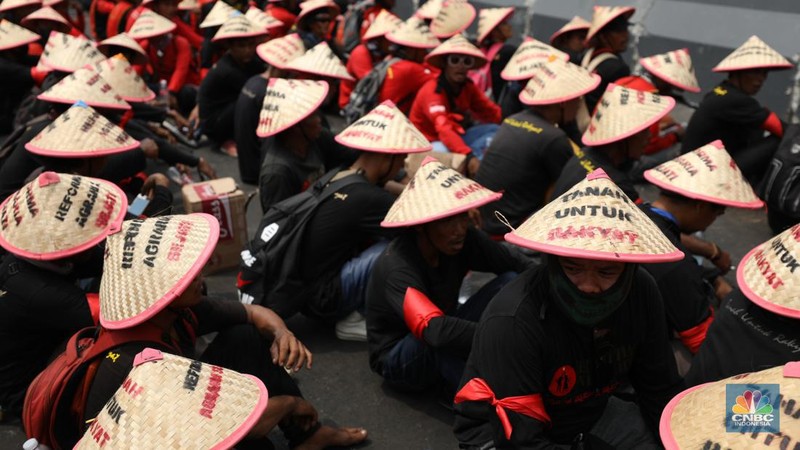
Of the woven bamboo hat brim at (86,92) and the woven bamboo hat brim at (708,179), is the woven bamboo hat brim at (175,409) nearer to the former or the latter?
the woven bamboo hat brim at (708,179)

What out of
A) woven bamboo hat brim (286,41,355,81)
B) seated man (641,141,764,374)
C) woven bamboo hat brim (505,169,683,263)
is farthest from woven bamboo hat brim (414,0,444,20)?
woven bamboo hat brim (505,169,683,263)

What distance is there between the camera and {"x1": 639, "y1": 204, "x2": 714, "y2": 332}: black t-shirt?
11.0ft

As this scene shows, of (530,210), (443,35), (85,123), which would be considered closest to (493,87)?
(443,35)

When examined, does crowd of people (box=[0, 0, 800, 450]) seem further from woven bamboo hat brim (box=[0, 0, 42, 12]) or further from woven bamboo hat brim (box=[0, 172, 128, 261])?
woven bamboo hat brim (box=[0, 0, 42, 12])

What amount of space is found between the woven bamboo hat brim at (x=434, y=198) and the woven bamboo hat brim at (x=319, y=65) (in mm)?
2453

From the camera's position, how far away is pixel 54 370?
9.30ft

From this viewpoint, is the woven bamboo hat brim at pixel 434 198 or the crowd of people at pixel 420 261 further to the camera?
the woven bamboo hat brim at pixel 434 198

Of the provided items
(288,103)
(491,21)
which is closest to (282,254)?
(288,103)

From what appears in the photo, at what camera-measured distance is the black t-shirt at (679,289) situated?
3.35 m

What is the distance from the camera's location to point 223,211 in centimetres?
523

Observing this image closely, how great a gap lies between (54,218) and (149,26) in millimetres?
5368

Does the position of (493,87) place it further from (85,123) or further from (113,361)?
(113,361)

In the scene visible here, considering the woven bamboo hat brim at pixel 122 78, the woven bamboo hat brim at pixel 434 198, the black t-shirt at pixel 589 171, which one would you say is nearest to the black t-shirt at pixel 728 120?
the black t-shirt at pixel 589 171

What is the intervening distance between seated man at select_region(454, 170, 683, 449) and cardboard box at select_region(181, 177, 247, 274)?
2.99 metres
